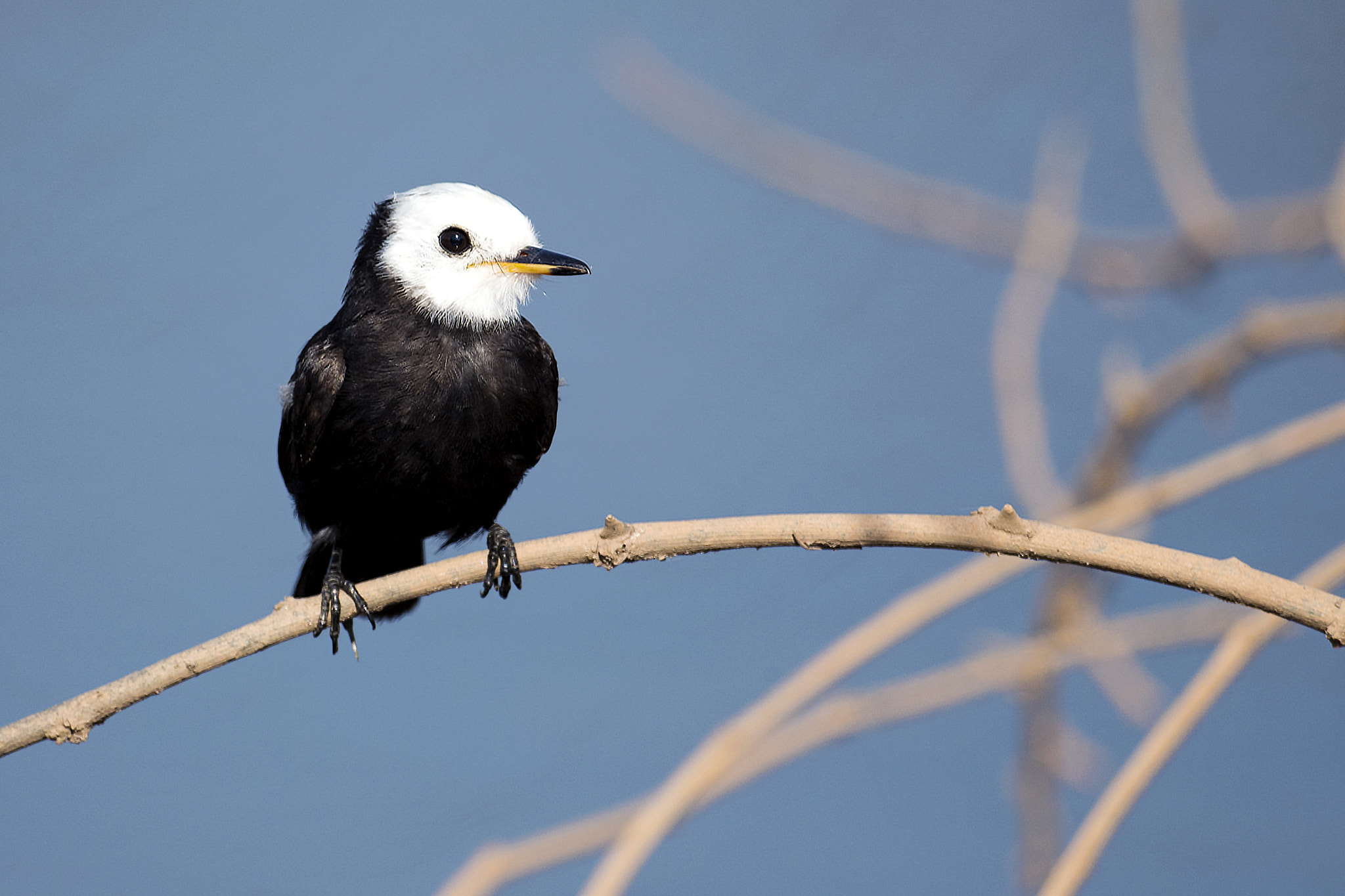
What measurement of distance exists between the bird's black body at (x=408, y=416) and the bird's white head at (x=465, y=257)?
3 centimetres

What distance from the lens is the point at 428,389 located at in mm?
2455

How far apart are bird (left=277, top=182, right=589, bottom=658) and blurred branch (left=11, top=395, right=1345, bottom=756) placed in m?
0.30

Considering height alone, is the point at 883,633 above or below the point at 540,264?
below

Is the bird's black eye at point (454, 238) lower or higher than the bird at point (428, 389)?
higher

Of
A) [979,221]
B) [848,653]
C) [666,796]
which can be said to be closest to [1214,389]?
[979,221]

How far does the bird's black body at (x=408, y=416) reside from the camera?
2.46 meters

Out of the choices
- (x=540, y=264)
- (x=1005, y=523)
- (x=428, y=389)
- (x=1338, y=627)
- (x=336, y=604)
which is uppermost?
(x=540, y=264)

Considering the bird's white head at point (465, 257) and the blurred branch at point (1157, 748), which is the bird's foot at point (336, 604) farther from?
the blurred branch at point (1157, 748)

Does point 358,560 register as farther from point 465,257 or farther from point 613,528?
point 613,528

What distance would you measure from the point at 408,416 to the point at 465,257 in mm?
378

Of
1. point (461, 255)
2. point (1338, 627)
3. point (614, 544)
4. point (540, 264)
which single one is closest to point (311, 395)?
point (461, 255)

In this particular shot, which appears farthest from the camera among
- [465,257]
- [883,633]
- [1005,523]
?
[465,257]

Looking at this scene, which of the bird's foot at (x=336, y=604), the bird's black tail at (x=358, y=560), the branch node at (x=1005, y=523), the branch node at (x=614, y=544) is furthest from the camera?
the bird's black tail at (x=358, y=560)

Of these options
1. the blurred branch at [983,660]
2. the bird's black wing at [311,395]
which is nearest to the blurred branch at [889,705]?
the blurred branch at [983,660]
